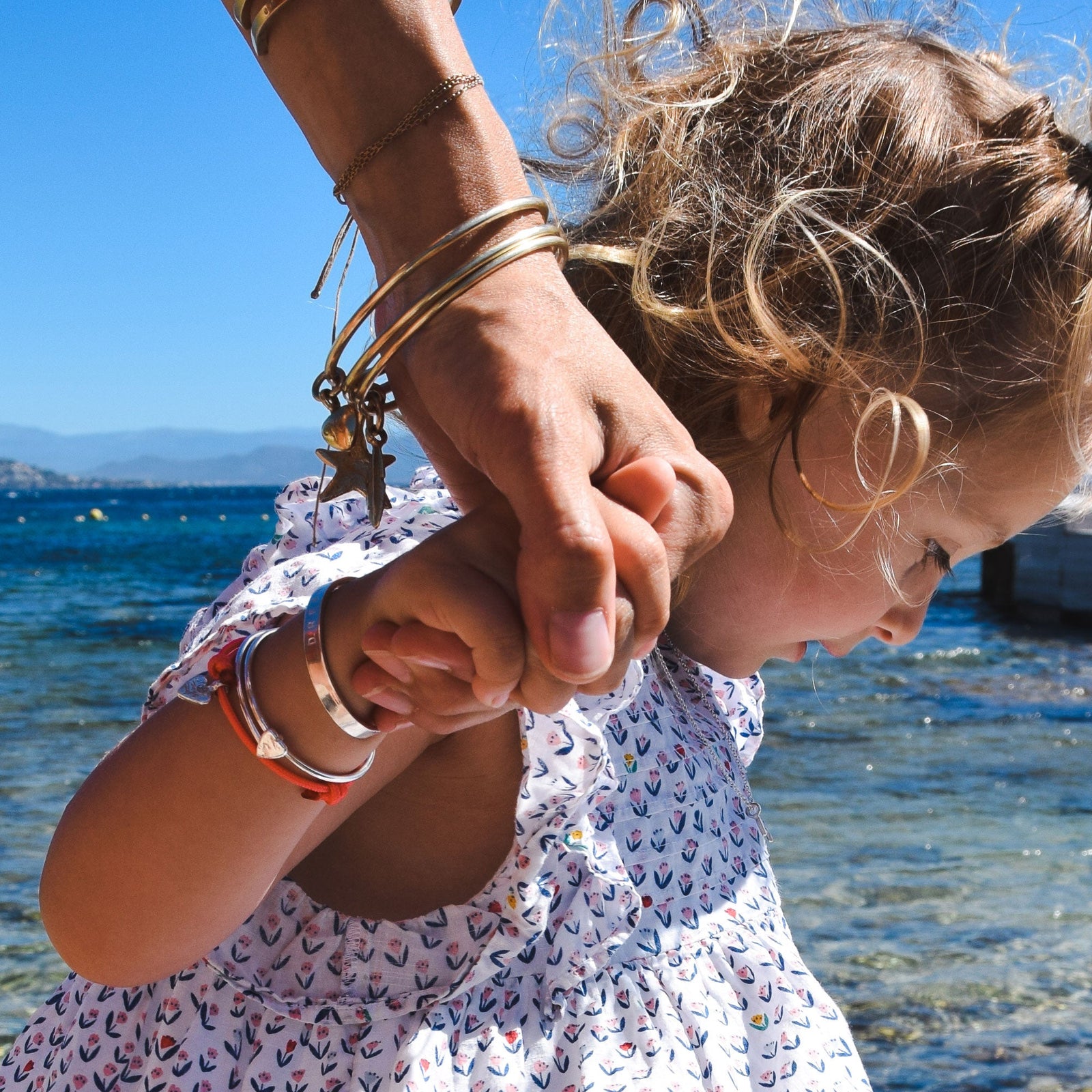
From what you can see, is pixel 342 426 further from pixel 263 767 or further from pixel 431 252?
pixel 263 767

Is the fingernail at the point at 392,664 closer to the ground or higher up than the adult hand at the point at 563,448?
closer to the ground

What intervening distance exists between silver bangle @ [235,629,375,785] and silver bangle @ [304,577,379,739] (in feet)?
0.17

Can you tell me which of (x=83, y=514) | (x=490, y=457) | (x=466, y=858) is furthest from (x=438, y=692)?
(x=83, y=514)

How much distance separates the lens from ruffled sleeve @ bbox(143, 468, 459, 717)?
45.1 inches

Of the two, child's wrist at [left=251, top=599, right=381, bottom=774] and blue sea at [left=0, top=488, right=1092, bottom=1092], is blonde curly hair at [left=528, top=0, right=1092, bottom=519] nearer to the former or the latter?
child's wrist at [left=251, top=599, right=381, bottom=774]

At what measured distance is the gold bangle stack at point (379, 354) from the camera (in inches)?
31.0

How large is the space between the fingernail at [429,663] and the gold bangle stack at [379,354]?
0.55 feet

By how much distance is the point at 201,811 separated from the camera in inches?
38.1

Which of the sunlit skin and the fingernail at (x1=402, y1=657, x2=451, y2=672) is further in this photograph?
the sunlit skin

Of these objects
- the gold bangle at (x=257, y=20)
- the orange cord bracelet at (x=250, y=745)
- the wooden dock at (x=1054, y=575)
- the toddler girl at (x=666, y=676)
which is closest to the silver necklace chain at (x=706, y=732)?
the toddler girl at (x=666, y=676)

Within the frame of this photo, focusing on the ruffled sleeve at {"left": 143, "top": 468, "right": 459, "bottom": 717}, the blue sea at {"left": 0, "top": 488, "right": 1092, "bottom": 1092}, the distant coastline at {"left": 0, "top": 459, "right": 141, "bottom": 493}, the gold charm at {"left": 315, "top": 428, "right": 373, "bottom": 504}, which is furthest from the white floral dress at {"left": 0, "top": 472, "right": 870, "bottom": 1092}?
the distant coastline at {"left": 0, "top": 459, "right": 141, "bottom": 493}

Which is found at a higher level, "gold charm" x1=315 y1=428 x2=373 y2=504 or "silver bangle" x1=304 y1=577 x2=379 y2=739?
"gold charm" x1=315 y1=428 x2=373 y2=504

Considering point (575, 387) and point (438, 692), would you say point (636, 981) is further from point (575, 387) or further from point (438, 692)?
point (575, 387)

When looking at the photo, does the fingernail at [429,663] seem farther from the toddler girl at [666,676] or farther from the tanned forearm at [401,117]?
the tanned forearm at [401,117]
